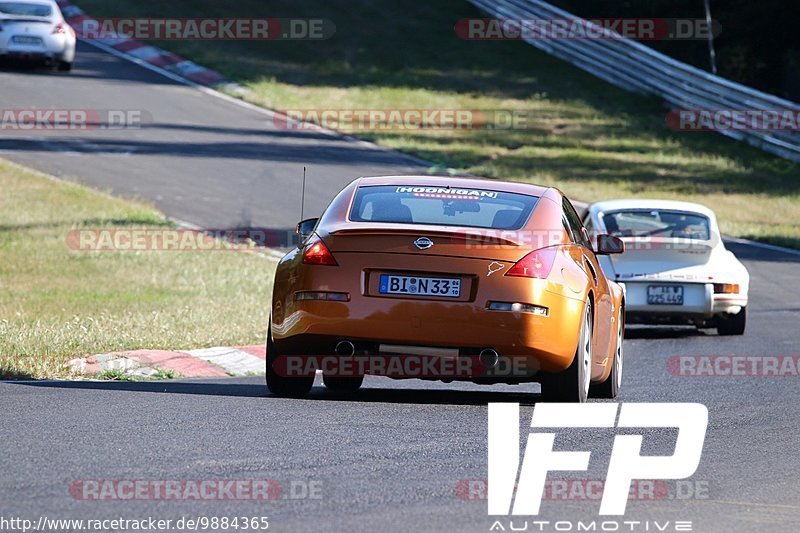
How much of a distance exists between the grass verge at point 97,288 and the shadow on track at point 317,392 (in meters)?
0.79

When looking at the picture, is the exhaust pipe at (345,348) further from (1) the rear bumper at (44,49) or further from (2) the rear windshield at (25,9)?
(1) the rear bumper at (44,49)

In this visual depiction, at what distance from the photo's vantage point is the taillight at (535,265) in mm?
9211

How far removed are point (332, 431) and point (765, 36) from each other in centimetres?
3595

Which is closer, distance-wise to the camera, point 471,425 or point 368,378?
point 471,425

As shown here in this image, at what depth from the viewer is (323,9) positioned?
45375mm

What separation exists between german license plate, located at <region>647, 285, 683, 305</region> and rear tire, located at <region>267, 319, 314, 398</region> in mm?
6985

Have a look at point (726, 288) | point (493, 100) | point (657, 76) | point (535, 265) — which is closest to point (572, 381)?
point (535, 265)

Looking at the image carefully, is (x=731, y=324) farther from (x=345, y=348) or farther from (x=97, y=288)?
(x=345, y=348)

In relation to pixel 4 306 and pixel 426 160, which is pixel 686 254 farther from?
pixel 426 160

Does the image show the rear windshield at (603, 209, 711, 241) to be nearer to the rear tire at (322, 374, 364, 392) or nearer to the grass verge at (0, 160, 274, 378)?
the grass verge at (0, 160, 274, 378)

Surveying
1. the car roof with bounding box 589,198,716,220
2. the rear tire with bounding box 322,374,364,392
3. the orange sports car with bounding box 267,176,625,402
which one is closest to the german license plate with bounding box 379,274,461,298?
the orange sports car with bounding box 267,176,625,402

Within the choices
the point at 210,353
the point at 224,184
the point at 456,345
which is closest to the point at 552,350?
the point at 456,345

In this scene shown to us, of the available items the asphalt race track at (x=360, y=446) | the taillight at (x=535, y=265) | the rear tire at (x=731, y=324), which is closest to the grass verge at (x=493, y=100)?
the rear tire at (x=731, y=324)

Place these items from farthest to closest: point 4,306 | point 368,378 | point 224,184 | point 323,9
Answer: point 323,9
point 224,184
point 4,306
point 368,378
